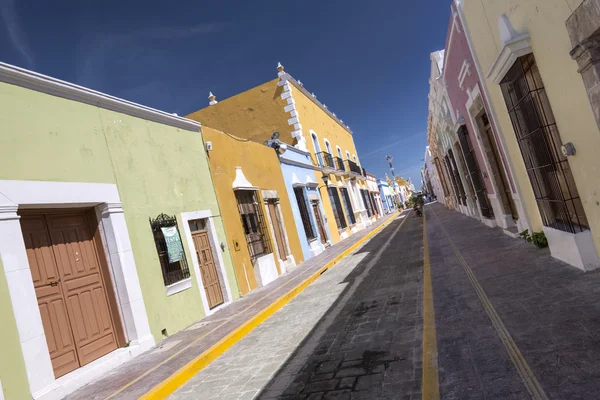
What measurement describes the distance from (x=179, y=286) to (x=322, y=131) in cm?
1832

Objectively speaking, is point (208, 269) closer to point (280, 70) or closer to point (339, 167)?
point (280, 70)

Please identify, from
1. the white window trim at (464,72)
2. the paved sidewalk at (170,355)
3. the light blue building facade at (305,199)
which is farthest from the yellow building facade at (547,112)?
the light blue building facade at (305,199)

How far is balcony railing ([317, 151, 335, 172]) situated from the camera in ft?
72.7

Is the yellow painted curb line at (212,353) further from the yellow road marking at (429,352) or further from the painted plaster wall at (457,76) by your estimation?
the painted plaster wall at (457,76)

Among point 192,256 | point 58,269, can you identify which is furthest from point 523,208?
point 58,269

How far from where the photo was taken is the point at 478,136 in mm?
9773

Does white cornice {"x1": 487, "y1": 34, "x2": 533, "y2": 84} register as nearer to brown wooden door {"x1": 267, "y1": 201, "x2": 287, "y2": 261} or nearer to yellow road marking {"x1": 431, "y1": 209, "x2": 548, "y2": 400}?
yellow road marking {"x1": 431, "y1": 209, "x2": 548, "y2": 400}

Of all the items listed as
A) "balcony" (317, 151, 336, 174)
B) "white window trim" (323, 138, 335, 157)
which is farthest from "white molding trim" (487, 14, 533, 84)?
"white window trim" (323, 138, 335, 157)

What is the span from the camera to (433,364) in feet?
11.2

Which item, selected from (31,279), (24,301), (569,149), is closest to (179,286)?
(31,279)

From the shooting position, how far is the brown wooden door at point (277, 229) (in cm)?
1385

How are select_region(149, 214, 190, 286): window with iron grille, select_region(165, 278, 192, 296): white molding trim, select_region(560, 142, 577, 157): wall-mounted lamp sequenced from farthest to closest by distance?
select_region(149, 214, 190, 286): window with iron grille
select_region(165, 278, 192, 296): white molding trim
select_region(560, 142, 577, 157): wall-mounted lamp

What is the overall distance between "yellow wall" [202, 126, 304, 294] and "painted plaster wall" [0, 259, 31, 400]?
18.8 ft

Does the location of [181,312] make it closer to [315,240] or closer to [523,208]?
[523,208]
